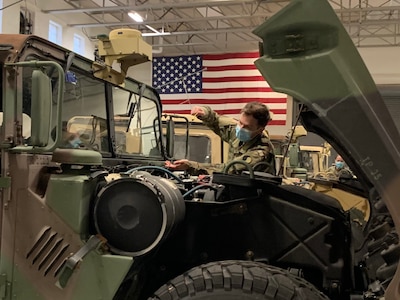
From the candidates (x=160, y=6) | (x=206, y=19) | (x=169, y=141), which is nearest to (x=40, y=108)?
(x=169, y=141)

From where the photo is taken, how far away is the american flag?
16.8 m

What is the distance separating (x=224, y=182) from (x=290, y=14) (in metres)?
1.03

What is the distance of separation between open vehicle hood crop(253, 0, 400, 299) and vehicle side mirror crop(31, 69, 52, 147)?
3.39 ft

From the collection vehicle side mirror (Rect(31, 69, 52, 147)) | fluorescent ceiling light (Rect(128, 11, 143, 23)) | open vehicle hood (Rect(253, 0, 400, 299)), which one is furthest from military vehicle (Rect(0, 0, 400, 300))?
fluorescent ceiling light (Rect(128, 11, 143, 23))

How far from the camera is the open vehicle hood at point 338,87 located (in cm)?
199

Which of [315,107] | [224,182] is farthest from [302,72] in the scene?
[224,182]

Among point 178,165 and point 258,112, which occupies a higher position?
point 258,112

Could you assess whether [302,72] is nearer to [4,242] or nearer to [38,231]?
[38,231]

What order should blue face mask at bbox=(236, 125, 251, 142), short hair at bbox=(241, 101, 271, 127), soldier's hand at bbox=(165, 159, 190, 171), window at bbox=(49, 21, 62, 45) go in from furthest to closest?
window at bbox=(49, 21, 62, 45) → soldier's hand at bbox=(165, 159, 190, 171) → blue face mask at bbox=(236, 125, 251, 142) → short hair at bbox=(241, 101, 271, 127)

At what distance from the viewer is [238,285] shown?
239 cm

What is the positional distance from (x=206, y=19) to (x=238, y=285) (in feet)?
42.0

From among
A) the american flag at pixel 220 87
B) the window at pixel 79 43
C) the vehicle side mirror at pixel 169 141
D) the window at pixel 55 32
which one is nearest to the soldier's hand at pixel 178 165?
the vehicle side mirror at pixel 169 141

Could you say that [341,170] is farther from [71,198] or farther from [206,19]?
[206,19]

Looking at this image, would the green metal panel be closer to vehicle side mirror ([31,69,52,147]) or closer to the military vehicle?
the military vehicle
